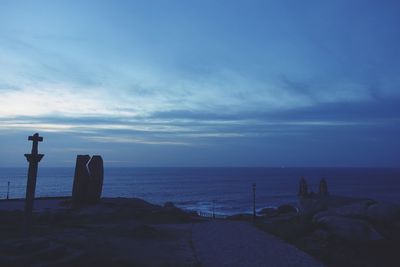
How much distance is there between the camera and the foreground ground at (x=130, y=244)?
11.5m

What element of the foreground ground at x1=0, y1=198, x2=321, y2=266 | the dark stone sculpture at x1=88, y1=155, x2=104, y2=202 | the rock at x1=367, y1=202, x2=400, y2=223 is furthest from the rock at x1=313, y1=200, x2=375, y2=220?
the dark stone sculpture at x1=88, y1=155, x2=104, y2=202

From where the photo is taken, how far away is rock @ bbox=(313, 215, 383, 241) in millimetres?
16203

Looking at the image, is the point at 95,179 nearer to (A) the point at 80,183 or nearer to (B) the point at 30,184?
(A) the point at 80,183

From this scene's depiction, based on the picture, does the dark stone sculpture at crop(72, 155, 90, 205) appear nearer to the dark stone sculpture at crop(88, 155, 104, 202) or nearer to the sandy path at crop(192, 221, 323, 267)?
the dark stone sculpture at crop(88, 155, 104, 202)

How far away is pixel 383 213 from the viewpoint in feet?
60.2

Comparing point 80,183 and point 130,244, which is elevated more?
point 80,183

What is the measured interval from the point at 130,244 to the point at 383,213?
417 inches

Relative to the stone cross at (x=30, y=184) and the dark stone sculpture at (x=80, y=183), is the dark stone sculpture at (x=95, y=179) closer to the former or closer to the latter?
the dark stone sculpture at (x=80, y=183)

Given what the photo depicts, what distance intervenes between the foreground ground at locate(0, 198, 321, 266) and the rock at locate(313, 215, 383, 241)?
1.91 meters

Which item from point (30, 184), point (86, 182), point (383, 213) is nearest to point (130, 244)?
point (30, 184)

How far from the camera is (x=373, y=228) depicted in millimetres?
16984

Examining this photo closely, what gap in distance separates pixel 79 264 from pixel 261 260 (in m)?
5.74

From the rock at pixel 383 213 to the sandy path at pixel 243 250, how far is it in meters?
4.25

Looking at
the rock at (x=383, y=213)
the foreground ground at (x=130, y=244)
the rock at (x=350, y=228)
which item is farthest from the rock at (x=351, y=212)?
the foreground ground at (x=130, y=244)
